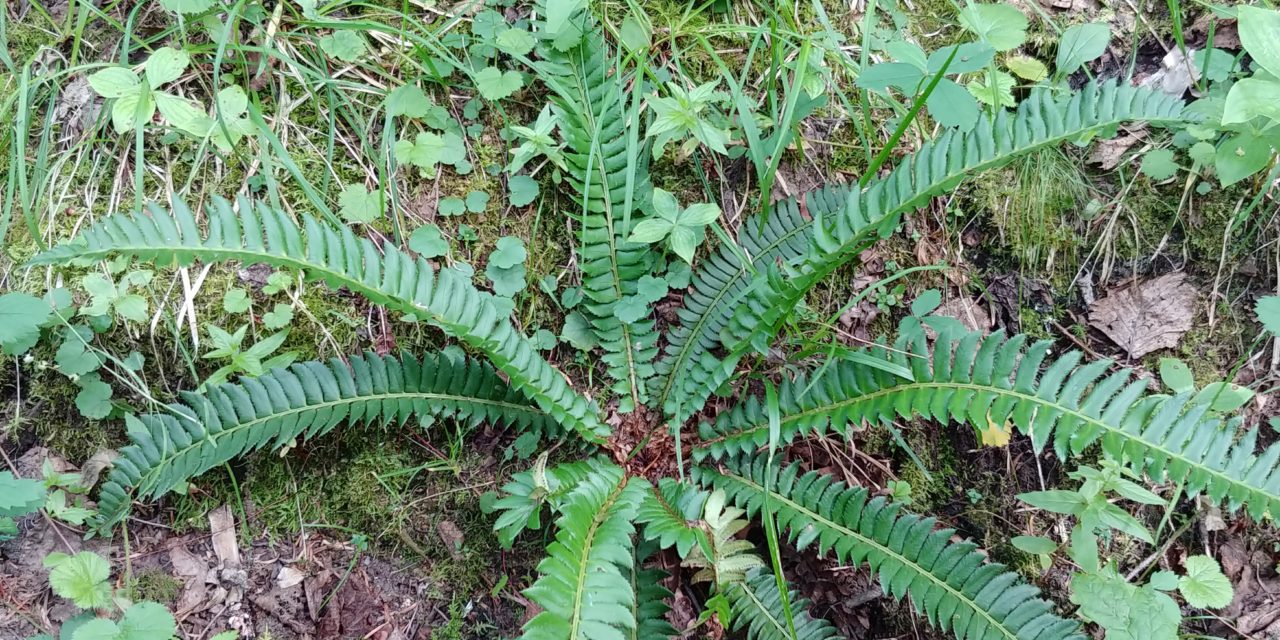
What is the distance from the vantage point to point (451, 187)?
114 inches

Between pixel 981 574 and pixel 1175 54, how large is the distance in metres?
2.28

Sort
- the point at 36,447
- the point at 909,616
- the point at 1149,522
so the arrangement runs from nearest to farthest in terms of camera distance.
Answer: the point at 36,447 → the point at 909,616 → the point at 1149,522

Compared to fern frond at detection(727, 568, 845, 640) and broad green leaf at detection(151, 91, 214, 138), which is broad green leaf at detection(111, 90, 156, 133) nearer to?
broad green leaf at detection(151, 91, 214, 138)

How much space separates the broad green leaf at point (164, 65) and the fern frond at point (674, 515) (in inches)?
78.7

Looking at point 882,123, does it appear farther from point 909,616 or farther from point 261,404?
point 261,404

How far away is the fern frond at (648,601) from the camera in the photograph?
2365 mm

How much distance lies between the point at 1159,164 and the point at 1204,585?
1.48m

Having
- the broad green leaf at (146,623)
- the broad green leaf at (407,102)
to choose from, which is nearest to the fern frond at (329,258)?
the broad green leaf at (407,102)

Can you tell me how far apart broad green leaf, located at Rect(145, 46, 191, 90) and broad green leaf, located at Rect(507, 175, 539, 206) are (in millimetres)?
1091

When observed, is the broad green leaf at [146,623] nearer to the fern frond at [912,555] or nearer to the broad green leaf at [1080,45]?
the fern frond at [912,555]

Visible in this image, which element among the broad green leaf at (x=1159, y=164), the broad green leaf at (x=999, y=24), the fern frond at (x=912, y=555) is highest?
the broad green leaf at (x=999, y=24)

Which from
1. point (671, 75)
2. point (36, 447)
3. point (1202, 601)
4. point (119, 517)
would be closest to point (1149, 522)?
point (1202, 601)

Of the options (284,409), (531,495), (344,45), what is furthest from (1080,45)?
(284,409)

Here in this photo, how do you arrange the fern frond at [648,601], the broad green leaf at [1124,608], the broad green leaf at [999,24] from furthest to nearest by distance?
the broad green leaf at [999,24]
the broad green leaf at [1124,608]
the fern frond at [648,601]
